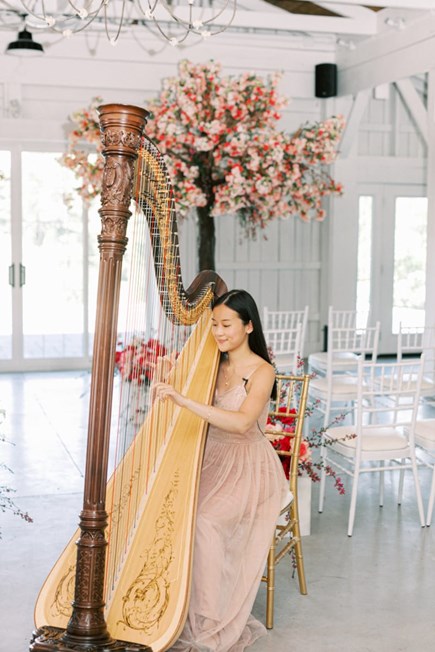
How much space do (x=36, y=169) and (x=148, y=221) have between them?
22.7 feet

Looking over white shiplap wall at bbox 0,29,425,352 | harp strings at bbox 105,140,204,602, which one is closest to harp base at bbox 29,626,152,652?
harp strings at bbox 105,140,204,602

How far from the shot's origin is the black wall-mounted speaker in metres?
9.72

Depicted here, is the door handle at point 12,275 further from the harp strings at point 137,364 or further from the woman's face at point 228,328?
the woman's face at point 228,328

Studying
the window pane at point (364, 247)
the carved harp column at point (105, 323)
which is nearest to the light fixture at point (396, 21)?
the window pane at point (364, 247)

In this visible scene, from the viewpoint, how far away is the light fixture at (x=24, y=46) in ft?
25.8

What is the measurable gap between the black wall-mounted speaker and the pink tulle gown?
6756 mm

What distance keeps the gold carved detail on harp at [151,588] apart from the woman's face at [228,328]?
83 cm

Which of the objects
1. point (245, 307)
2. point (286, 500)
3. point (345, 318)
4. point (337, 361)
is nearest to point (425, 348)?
point (337, 361)

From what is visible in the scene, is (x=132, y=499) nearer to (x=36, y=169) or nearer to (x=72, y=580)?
(x=72, y=580)

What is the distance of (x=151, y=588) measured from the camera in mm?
2840

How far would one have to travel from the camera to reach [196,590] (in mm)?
3156

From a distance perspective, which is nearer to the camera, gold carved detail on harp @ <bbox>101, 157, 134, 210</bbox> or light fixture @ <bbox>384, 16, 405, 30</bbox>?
gold carved detail on harp @ <bbox>101, 157, 134, 210</bbox>

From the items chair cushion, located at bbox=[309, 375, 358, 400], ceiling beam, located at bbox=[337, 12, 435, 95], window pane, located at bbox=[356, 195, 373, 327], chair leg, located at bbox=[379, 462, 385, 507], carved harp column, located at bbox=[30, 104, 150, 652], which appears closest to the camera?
carved harp column, located at bbox=[30, 104, 150, 652]

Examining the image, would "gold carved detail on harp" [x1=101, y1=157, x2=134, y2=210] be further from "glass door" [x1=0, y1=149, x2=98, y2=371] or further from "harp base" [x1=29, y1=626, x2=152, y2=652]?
"glass door" [x1=0, y1=149, x2=98, y2=371]
